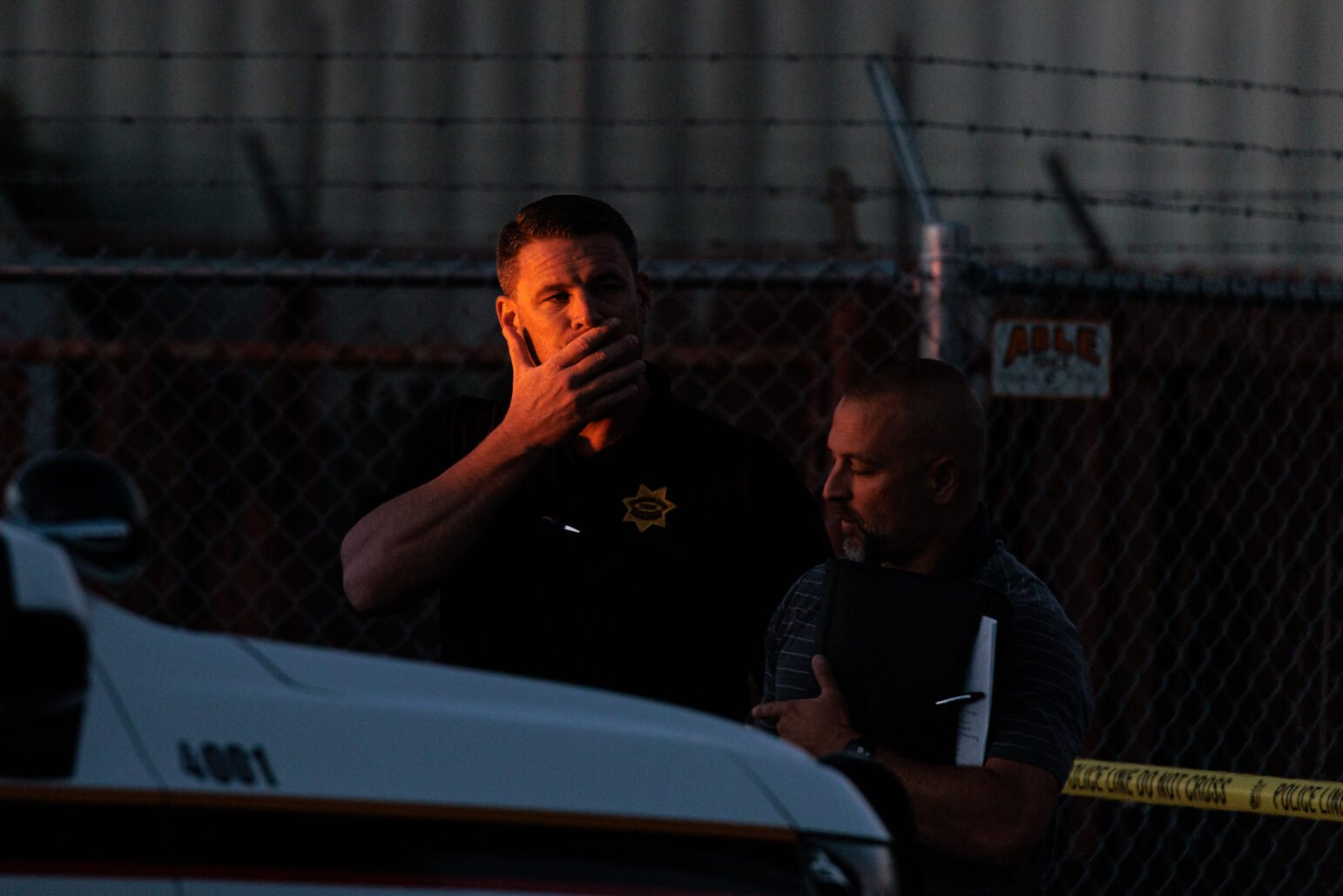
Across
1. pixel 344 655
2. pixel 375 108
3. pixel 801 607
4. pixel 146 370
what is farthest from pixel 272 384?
pixel 344 655

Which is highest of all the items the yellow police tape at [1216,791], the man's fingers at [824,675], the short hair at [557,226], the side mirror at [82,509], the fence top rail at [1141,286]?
the short hair at [557,226]

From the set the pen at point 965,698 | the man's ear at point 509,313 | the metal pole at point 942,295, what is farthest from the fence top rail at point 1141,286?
the pen at point 965,698

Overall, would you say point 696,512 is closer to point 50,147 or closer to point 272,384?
point 272,384

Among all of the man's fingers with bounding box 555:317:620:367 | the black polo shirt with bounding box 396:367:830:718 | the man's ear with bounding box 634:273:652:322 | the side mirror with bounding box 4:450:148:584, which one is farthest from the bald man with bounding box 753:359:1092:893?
the side mirror with bounding box 4:450:148:584

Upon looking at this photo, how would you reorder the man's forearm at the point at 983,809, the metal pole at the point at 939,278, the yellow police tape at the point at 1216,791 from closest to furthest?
the man's forearm at the point at 983,809 → the yellow police tape at the point at 1216,791 → the metal pole at the point at 939,278

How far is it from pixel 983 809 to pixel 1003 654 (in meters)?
0.21

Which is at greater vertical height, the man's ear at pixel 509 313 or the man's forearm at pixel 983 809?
the man's ear at pixel 509 313

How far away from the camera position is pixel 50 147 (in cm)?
1053

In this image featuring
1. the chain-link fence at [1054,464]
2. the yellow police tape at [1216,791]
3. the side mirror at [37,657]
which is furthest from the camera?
the chain-link fence at [1054,464]

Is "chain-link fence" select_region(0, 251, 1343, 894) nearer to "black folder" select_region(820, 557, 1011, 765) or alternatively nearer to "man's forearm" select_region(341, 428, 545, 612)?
"man's forearm" select_region(341, 428, 545, 612)

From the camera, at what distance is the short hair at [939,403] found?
2.60m

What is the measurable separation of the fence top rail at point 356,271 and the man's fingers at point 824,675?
1.94 metres

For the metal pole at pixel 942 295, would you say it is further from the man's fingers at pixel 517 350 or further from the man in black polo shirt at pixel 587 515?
the man's fingers at pixel 517 350

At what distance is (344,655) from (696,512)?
1.23 metres
